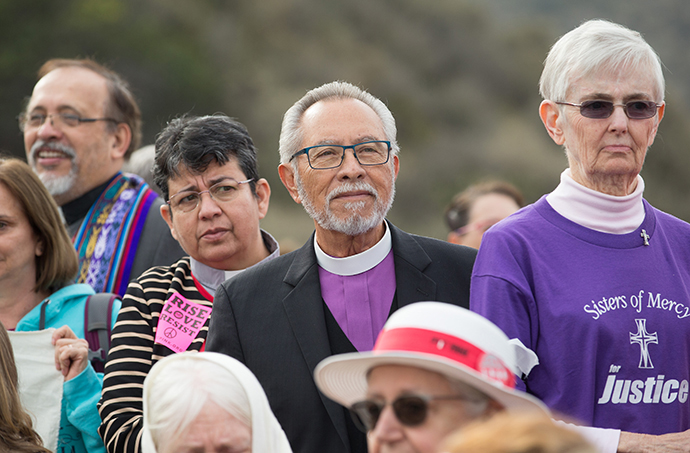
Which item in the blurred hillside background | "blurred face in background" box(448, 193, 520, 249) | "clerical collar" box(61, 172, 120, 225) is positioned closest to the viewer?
"clerical collar" box(61, 172, 120, 225)

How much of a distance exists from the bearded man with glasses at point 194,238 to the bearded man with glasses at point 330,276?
228 mm

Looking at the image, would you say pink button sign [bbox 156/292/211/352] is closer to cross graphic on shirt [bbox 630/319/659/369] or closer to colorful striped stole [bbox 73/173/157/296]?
colorful striped stole [bbox 73/173/157/296]

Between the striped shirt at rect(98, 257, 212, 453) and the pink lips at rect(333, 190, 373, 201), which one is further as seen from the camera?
the pink lips at rect(333, 190, 373, 201)

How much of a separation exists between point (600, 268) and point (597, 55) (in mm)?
769

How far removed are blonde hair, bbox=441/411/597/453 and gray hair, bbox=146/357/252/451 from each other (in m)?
1.08

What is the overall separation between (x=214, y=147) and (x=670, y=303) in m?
2.02

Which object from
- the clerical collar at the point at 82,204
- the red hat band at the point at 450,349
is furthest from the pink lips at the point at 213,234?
the clerical collar at the point at 82,204

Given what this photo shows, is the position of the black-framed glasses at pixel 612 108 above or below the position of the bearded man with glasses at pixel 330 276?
above

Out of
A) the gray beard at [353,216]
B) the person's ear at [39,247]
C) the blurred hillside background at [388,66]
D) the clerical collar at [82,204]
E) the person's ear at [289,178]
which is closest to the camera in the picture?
the gray beard at [353,216]

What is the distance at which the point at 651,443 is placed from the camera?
106 inches

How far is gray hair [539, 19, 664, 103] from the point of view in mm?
2986

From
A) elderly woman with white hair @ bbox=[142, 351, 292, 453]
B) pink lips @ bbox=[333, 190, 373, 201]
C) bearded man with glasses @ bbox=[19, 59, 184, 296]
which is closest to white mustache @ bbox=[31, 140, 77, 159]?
bearded man with glasses @ bbox=[19, 59, 184, 296]

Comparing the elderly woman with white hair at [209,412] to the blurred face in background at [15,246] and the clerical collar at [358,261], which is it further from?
the blurred face in background at [15,246]

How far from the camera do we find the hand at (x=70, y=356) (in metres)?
3.53
